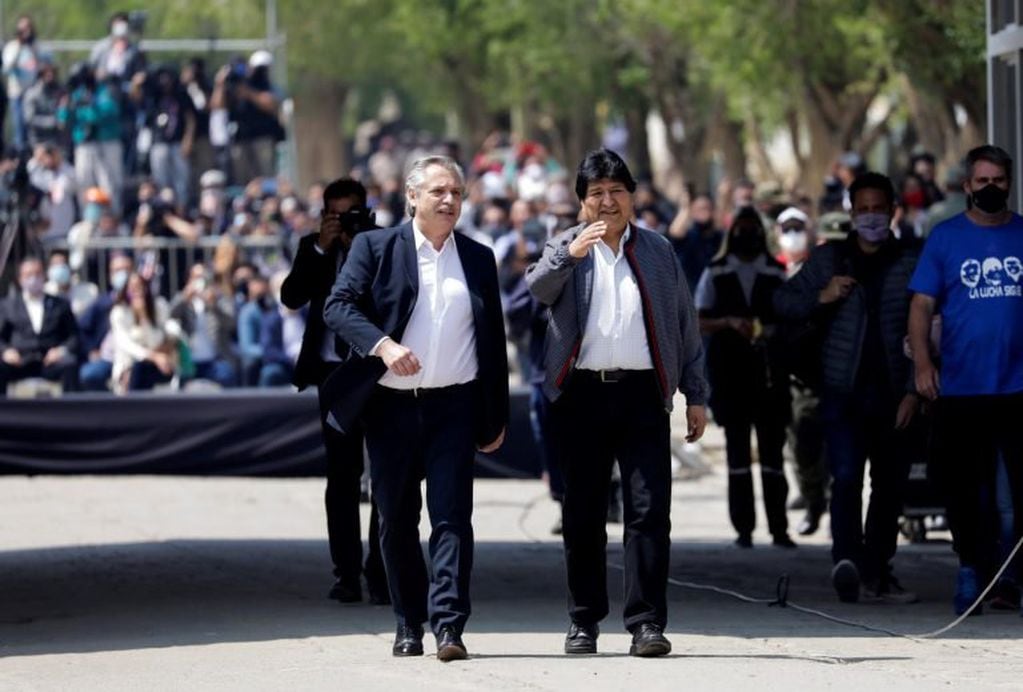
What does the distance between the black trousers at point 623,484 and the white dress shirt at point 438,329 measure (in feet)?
1.43


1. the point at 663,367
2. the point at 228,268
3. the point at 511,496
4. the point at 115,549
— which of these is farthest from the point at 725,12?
the point at 663,367

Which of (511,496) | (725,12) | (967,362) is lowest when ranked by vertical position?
(511,496)

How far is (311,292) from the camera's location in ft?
40.9

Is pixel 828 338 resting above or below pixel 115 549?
above

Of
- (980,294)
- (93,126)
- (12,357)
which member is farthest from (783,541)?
(93,126)

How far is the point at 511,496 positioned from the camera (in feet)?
68.6

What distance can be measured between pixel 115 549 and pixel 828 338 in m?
5.07

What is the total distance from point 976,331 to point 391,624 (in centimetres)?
281

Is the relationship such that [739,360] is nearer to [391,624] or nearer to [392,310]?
[391,624]

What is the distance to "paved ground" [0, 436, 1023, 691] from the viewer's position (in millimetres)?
10156

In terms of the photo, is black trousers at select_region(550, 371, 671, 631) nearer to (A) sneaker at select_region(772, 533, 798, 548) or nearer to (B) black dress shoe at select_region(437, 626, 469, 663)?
(B) black dress shoe at select_region(437, 626, 469, 663)

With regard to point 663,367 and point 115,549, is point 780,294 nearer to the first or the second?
point 663,367

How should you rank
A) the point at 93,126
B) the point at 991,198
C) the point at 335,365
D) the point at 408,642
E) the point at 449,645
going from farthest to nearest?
the point at 93,126
the point at 335,365
the point at 991,198
the point at 408,642
the point at 449,645

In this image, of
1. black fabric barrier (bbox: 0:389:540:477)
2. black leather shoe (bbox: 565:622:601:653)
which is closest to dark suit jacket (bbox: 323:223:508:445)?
black leather shoe (bbox: 565:622:601:653)
